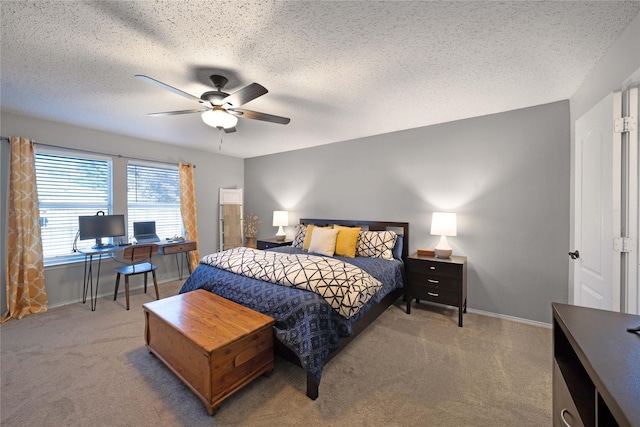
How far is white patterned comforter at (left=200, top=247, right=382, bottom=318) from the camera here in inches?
77.7

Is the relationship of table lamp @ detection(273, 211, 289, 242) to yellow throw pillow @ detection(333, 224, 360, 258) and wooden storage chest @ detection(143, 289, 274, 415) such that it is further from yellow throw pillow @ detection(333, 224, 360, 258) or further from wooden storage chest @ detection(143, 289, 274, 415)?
wooden storage chest @ detection(143, 289, 274, 415)

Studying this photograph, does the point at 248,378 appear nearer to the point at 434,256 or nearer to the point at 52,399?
the point at 52,399

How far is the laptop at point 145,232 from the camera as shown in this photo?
3933 millimetres

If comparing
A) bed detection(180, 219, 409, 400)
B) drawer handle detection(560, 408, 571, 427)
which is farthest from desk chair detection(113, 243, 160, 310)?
drawer handle detection(560, 408, 571, 427)

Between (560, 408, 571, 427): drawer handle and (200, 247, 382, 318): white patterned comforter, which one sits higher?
(200, 247, 382, 318): white patterned comforter

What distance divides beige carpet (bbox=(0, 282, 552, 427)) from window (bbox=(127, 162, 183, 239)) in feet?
6.31

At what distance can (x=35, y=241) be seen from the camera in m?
3.09

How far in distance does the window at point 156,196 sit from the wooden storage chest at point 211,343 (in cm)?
260

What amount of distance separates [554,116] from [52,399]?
489 centimetres

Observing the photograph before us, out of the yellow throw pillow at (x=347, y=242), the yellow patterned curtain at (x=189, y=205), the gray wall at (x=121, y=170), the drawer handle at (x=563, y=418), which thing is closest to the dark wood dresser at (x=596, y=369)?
the drawer handle at (x=563, y=418)

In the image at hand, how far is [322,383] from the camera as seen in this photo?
188cm

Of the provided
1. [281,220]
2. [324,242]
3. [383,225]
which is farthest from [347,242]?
[281,220]

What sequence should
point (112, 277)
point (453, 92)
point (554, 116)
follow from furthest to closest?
1. point (112, 277)
2. point (554, 116)
3. point (453, 92)

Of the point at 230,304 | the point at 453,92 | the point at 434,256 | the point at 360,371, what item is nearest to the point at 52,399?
the point at 230,304
